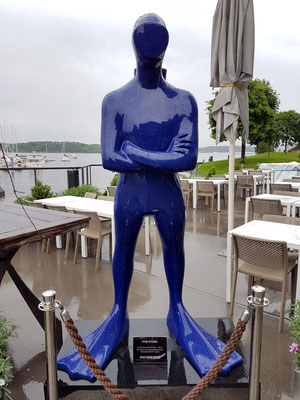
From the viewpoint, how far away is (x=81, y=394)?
190 centimetres

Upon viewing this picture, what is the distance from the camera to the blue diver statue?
1830 millimetres

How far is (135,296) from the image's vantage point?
388 cm

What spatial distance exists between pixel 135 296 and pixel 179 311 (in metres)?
1.77

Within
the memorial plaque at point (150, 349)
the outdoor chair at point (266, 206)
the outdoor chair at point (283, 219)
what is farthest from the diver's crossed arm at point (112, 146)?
the outdoor chair at point (266, 206)

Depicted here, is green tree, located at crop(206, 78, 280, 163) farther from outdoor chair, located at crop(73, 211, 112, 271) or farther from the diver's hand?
the diver's hand

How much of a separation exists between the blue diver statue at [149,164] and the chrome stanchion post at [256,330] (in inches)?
15.8

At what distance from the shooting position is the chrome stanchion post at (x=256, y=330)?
142 centimetres

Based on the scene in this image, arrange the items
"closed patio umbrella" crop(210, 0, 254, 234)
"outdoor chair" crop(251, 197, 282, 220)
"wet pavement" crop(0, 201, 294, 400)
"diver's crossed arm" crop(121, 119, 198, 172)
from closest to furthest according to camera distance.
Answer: "diver's crossed arm" crop(121, 119, 198, 172)
"wet pavement" crop(0, 201, 294, 400)
"closed patio umbrella" crop(210, 0, 254, 234)
"outdoor chair" crop(251, 197, 282, 220)

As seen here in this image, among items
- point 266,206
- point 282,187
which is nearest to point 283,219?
point 266,206

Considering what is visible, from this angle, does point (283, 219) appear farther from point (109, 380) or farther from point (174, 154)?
point (109, 380)

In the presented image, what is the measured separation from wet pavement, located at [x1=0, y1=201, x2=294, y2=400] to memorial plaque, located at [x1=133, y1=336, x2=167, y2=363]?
0.69 ft

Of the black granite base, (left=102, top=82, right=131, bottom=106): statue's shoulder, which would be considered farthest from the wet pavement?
(left=102, top=82, right=131, bottom=106): statue's shoulder

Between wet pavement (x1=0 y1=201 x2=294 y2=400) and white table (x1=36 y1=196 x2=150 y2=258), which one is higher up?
white table (x1=36 y1=196 x2=150 y2=258)

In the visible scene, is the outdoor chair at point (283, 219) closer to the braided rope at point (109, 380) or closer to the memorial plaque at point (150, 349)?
the memorial plaque at point (150, 349)
